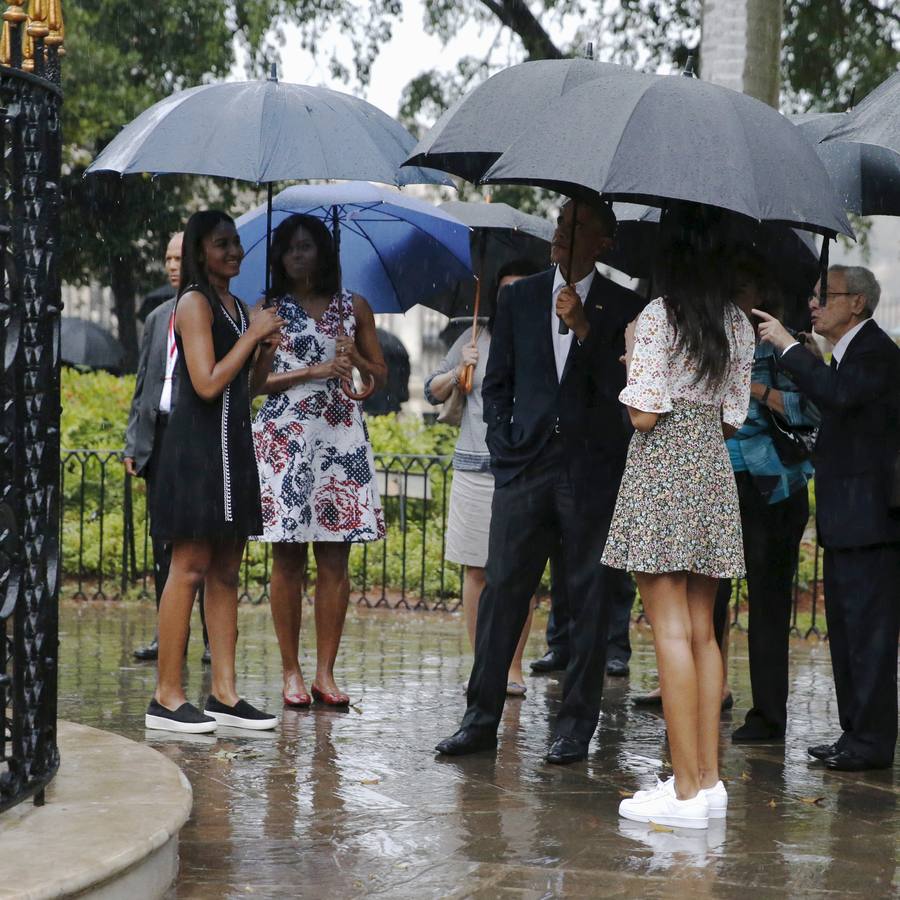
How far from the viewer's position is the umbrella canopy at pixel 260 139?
251 inches

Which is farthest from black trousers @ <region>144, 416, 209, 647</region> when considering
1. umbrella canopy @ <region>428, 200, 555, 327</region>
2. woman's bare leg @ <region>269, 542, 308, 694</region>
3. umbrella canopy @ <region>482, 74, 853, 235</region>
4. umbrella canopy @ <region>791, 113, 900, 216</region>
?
umbrella canopy @ <region>791, 113, 900, 216</region>

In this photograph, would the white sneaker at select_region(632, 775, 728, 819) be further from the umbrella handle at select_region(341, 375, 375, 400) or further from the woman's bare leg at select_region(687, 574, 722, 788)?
the umbrella handle at select_region(341, 375, 375, 400)

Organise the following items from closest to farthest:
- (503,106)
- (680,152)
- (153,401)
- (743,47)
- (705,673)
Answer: (680,152) → (705,673) → (503,106) → (153,401) → (743,47)

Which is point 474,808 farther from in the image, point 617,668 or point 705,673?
point 617,668

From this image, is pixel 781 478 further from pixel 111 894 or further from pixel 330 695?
pixel 111 894

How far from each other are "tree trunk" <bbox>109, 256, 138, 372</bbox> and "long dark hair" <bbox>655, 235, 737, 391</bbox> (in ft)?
64.4

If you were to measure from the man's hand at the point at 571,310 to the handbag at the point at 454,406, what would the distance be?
181 cm

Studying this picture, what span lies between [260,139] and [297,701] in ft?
8.49

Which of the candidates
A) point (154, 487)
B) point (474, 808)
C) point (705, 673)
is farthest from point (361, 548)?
point (705, 673)

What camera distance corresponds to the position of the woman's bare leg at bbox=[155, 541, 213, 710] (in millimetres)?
6617

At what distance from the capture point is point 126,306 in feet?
80.3

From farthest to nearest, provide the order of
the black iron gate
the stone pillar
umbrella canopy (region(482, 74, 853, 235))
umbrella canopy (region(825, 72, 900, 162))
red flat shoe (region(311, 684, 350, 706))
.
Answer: the stone pillar → red flat shoe (region(311, 684, 350, 706)) → umbrella canopy (region(825, 72, 900, 162)) → umbrella canopy (region(482, 74, 853, 235)) → the black iron gate

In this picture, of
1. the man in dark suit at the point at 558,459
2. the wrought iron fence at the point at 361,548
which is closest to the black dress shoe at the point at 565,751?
the man in dark suit at the point at 558,459

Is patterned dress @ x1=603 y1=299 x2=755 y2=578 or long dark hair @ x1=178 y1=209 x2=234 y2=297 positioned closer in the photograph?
patterned dress @ x1=603 y1=299 x2=755 y2=578
